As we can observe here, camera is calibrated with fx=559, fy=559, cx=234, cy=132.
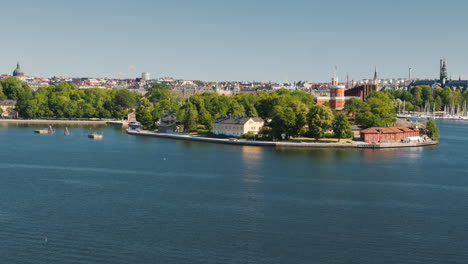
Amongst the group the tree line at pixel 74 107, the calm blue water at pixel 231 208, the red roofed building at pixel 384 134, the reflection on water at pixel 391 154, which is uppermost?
the tree line at pixel 74 107

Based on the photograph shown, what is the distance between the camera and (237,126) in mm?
51094

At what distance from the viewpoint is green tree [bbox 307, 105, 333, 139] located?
46906 mm

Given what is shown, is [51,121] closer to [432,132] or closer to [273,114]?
[273,114]

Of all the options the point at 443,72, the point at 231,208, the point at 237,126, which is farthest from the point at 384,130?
the point at 443,72

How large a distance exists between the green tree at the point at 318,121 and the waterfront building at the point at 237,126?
5.70 metres

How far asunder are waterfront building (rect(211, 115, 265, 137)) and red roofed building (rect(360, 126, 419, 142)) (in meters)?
9.60

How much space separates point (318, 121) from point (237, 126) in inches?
314

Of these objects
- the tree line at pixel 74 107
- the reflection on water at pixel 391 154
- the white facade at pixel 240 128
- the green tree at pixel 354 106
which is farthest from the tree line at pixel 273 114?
A: the tree line at pixel 74 107

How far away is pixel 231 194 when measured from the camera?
82.5 ft

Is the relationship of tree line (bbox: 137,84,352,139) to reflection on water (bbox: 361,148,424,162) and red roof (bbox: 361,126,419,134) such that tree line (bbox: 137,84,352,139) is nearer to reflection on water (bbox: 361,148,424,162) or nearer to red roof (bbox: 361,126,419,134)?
red roof (bbox: 361,126,419,134)

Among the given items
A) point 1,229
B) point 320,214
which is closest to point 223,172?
point 320,214

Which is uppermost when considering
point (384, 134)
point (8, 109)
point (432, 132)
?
point (8, 109)

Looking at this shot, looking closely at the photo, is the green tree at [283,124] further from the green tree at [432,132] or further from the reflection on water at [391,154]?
the green tree at [432,132]

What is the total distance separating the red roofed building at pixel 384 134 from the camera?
1896 inches
